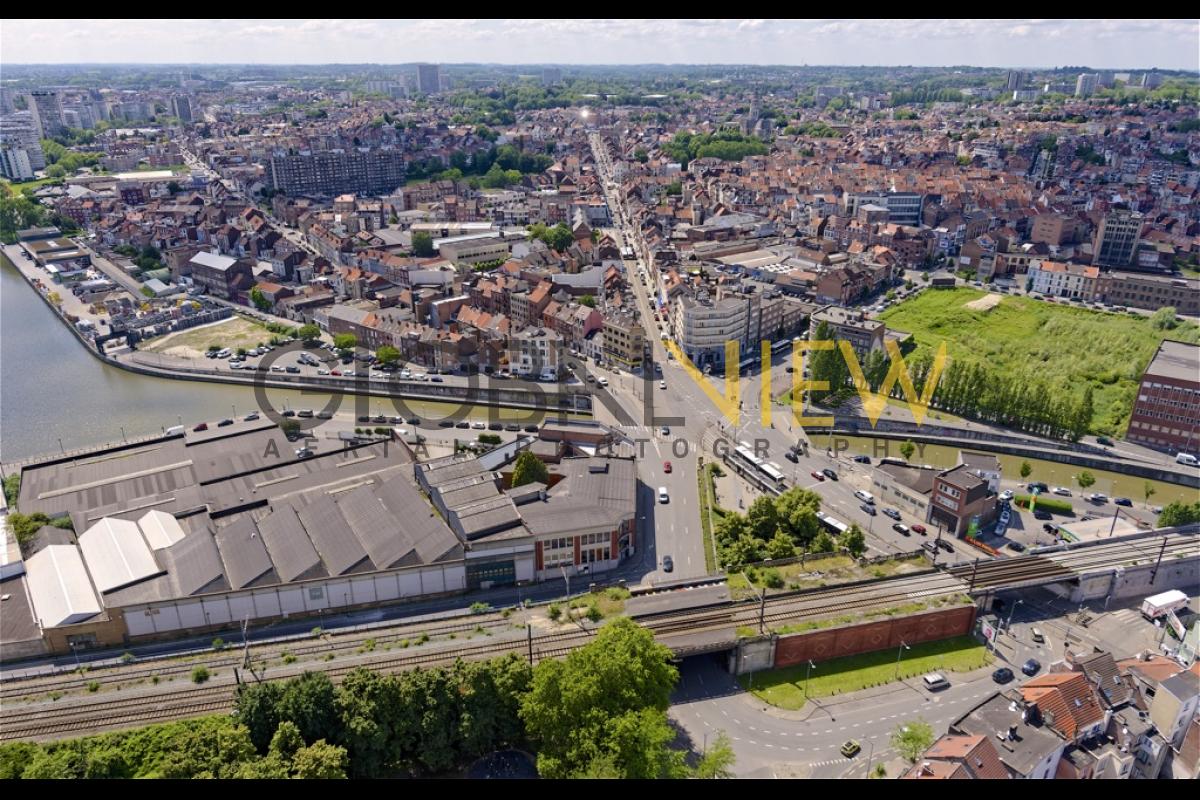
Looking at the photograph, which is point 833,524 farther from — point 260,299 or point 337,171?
point 337,171

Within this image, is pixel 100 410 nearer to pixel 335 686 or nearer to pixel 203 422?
pixel 203 422

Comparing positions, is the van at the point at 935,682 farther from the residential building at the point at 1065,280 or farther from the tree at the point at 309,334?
the residential building at the point at 1065,280

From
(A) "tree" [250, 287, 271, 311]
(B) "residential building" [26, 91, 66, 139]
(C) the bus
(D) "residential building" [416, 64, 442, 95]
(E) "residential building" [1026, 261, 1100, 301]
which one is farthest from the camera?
(D) "residential building" [416, 64, 442, 95]

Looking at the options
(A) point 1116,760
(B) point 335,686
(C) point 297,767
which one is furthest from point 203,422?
(A) point 1116,760

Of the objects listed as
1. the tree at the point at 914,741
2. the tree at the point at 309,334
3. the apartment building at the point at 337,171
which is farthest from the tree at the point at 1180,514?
the apartment building at the point at 337,171

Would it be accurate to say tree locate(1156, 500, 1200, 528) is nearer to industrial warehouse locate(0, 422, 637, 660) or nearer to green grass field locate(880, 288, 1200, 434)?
green grass field locate(880, 288, 1200, 434)

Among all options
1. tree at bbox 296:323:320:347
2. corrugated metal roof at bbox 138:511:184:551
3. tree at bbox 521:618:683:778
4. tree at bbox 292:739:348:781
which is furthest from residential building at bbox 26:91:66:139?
tree at bbox 521:618:683:778
